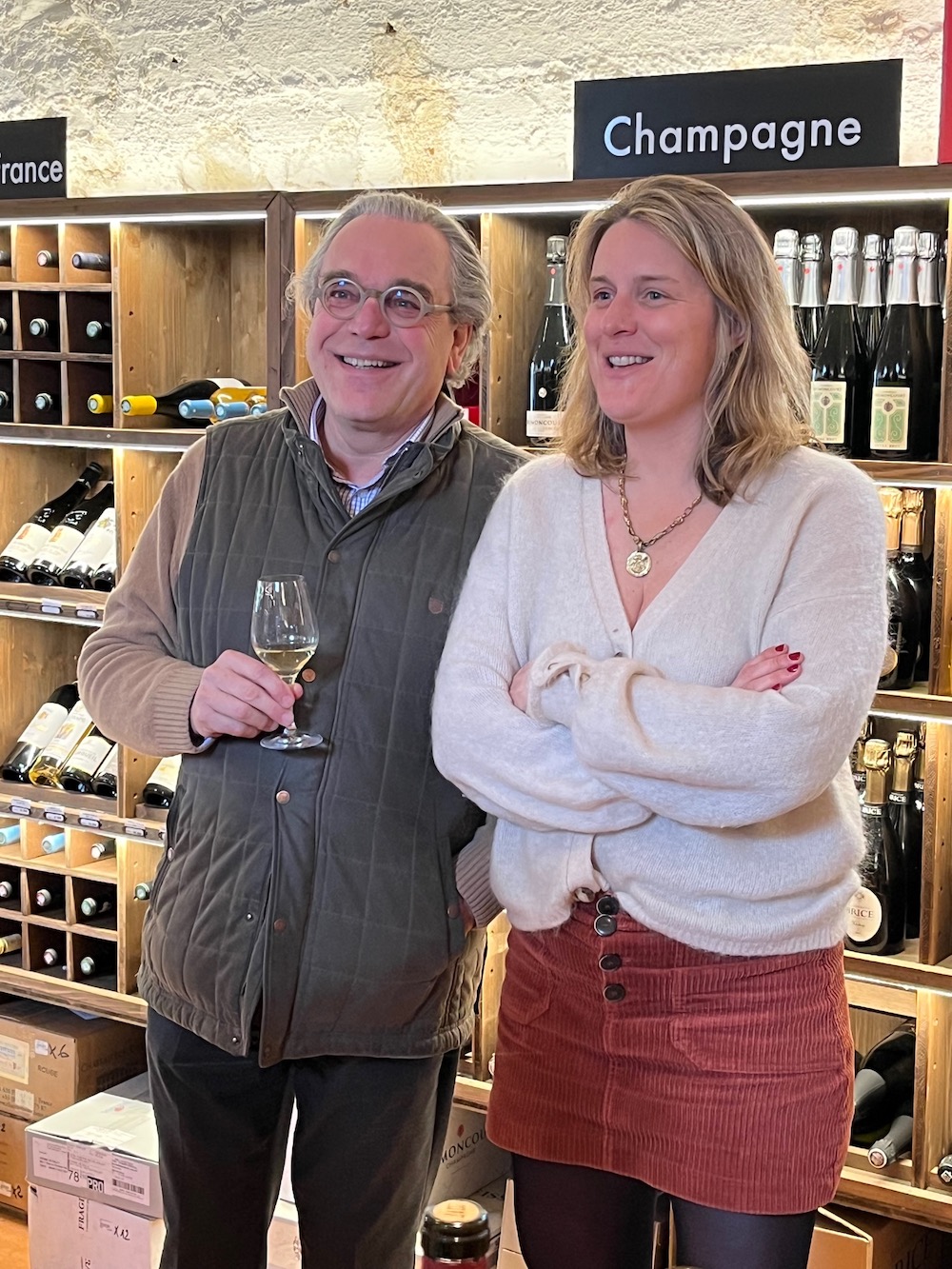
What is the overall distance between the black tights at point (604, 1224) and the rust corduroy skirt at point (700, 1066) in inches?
1.0

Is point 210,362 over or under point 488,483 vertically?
over

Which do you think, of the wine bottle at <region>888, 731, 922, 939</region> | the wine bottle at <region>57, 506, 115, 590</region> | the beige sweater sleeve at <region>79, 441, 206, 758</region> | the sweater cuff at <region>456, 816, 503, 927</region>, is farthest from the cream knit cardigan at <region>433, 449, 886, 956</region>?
the wine bottle at <region>57, 506, 115, 590</region>

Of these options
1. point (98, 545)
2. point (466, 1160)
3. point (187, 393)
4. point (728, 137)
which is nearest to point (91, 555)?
point (98, 545)

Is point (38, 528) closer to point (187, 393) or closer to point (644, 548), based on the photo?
point (187, 393)

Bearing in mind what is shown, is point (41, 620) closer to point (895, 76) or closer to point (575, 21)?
point (575, 21)

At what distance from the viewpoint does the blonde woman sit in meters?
1.56

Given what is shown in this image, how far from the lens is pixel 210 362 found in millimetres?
3523

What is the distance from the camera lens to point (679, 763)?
4.99 feet

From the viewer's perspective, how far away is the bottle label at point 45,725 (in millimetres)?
3578

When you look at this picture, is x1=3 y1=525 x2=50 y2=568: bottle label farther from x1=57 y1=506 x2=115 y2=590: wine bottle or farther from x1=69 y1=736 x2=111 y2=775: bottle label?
x1=69 y1=736 x2=111 y2=775: bottle label

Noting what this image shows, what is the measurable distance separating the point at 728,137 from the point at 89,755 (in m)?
1.96

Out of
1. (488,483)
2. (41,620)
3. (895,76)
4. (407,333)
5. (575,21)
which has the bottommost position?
(41,620)

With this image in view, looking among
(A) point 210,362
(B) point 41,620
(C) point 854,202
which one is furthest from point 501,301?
(B) point 41,620

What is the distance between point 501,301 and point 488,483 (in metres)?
0.98
